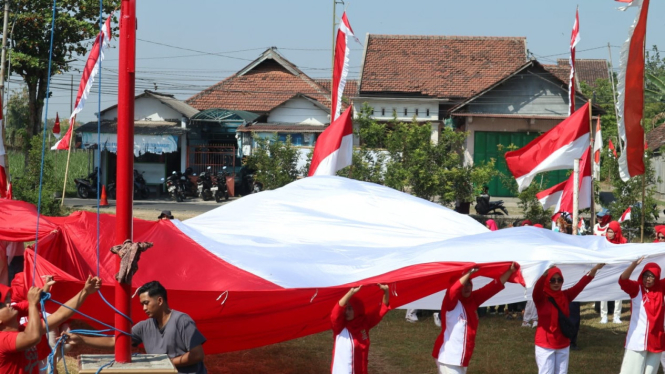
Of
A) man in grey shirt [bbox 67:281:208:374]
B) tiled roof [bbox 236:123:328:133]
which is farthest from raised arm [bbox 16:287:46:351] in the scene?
tiled roof [bbox 236:123:328:133]

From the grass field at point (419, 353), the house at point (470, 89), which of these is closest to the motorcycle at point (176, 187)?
the house at point (470, 89)

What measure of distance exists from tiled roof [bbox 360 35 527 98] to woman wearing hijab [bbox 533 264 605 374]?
838 inches

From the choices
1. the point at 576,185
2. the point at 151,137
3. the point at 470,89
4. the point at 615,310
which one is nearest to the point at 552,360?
the point at 576,185

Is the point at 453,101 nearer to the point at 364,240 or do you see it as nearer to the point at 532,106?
the point at 532,106

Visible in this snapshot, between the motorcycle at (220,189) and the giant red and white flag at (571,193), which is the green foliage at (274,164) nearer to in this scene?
the motorcycle at (220,189)

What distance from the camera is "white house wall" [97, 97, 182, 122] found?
92.0ft

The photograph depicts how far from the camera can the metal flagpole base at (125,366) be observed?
3943 mm

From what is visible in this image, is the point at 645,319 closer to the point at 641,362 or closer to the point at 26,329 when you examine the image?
the point at 641,362

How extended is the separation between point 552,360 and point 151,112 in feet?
77.9

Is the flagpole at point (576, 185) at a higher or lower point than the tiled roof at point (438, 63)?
lower

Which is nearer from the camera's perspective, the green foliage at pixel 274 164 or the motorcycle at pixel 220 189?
the green foliage at pixel 274 164

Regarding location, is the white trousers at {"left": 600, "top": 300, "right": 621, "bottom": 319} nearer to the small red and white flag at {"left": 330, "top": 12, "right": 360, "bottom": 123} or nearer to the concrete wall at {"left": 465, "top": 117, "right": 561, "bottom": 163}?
the small red and white flag at {"left": 330, "top": 12, "right": 360, "bottom": 123}

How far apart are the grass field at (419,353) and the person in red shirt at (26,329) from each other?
3.47 meters

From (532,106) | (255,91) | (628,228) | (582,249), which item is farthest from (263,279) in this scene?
(255,91)
